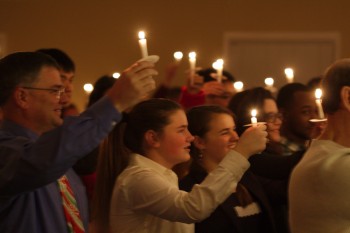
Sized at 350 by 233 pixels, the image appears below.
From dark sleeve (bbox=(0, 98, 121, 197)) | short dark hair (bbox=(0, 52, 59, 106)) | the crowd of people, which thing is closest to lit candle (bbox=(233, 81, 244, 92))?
the crowd of people

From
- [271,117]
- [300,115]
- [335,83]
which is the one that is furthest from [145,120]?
[300,115]

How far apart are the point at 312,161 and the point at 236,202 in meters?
0.60

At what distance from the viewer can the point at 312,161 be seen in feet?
5.51

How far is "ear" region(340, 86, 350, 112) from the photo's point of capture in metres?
1.69

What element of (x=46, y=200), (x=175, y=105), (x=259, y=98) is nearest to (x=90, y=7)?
(x=259, y=98)

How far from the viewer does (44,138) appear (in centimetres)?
146

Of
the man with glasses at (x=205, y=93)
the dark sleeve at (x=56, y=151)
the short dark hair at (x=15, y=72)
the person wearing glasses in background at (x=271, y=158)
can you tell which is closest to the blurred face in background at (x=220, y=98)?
the man with glasses at (x=205, y=93)

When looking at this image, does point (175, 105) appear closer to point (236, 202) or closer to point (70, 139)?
point (236, 202)

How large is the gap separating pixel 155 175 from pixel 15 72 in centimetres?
54

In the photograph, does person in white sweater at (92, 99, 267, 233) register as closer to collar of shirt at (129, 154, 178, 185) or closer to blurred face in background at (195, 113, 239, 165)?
collar of shirt at (129, 154, 178, 185)

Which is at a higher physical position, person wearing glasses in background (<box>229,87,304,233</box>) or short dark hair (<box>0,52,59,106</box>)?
short dark hair (<box>0,52,59,106</box>)

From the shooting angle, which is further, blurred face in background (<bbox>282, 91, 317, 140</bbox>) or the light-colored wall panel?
the light-colored wall panel

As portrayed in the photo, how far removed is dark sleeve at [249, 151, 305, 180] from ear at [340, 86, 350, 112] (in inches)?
29.1

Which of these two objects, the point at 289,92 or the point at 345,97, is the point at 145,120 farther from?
the point at 289,92
